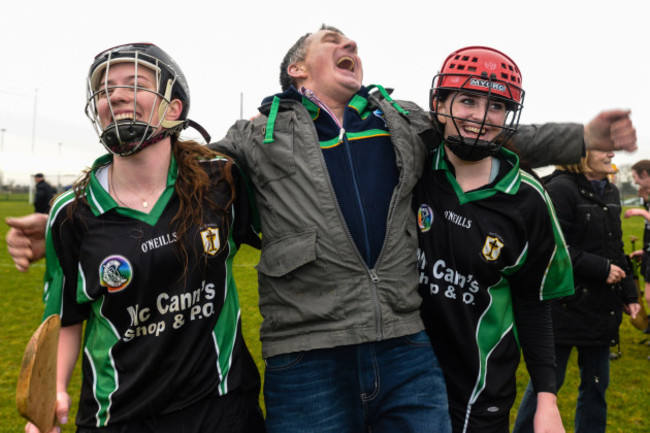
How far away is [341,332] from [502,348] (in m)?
0.81

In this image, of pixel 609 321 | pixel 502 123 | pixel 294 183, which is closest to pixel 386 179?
pixel 294 183

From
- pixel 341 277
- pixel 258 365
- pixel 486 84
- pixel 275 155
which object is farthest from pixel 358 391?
pixel 258 365

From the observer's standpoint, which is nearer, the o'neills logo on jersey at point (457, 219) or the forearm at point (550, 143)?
the o'neills logo on jersey at point (457, 219)

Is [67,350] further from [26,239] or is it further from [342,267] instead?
[342,267]

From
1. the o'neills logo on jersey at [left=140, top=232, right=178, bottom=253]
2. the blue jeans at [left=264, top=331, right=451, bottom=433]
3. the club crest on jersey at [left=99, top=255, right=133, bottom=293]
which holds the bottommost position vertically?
the blue jeans at [left=264, top=331, right=451, bottom=433]

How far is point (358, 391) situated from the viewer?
7.57ft

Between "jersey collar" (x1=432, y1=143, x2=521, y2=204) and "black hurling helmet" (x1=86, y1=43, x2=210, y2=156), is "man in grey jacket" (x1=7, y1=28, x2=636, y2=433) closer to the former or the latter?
"jersey collar" (x1=432, y1=143, x2=521, y2=204)

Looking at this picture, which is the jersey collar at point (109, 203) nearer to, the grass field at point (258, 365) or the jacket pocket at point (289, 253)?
the jacket pocket at point (289, 253)

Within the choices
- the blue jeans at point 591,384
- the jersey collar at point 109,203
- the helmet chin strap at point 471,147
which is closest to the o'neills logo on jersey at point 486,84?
the helmet chin strap at point 471,147

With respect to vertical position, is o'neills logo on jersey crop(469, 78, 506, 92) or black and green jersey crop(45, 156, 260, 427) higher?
o'neills logo on jersey crop(469, 78, 506, 92)

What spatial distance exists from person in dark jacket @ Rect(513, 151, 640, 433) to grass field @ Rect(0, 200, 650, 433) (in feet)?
3.28

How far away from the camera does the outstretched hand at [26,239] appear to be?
219 cm

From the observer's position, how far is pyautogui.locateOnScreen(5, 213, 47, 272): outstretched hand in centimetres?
219

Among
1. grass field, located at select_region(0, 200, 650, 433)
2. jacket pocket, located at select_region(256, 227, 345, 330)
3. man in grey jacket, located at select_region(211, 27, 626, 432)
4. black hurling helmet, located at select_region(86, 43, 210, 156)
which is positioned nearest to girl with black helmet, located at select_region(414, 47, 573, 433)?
man in grey jacket, located at select_region(211, 27, 626, 432)
